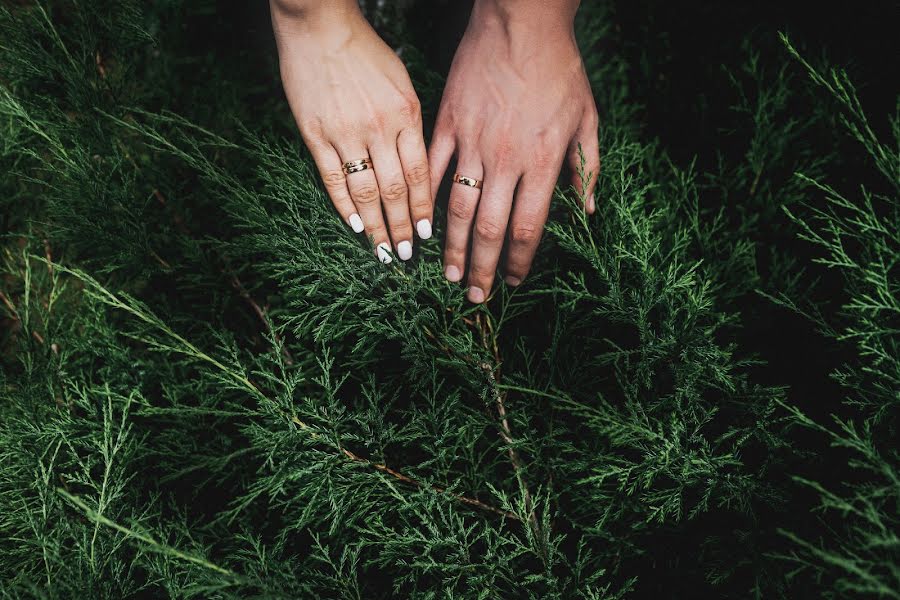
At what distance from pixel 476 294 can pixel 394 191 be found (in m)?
0.50

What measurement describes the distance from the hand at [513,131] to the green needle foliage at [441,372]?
14 centimetres

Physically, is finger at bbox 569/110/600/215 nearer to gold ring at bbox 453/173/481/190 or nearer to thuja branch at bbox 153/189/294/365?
gold ring at bbox 453/173/481/190

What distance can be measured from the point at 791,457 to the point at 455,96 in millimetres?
1800

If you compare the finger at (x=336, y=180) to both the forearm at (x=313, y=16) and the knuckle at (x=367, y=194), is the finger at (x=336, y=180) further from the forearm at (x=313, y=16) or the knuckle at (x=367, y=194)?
the forearm at (x=313, y=16)

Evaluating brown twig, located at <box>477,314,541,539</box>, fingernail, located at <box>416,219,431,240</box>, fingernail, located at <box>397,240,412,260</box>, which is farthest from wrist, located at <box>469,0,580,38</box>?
brown twig, located at <box>477,314,541,539</box>

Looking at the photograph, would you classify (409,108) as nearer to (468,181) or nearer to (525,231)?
(468,181)

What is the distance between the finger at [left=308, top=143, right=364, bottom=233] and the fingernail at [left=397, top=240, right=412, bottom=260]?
0.55ft

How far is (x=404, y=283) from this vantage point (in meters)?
2.02

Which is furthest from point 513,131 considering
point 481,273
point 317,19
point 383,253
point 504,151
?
point 317,19

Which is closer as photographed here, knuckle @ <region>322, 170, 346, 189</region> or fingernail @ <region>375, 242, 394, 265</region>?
fingernail @ <region>375, 242, 394, 265</region>

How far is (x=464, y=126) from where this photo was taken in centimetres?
219

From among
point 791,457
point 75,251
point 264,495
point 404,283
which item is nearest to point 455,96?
point 404,283

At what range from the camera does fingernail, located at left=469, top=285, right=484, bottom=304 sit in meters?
2.15

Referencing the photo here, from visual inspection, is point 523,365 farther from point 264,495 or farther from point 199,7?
point 199,7
